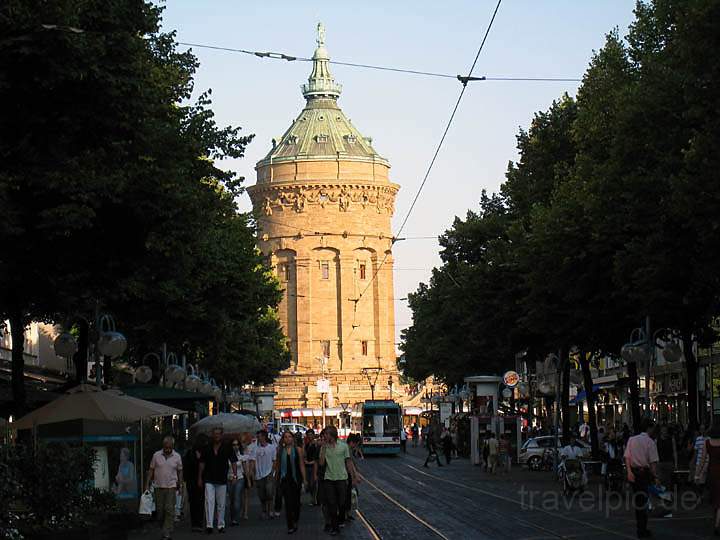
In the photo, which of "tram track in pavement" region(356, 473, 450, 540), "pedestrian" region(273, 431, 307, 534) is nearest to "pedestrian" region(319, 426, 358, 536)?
"tram track in pavement" region(356, 473, 450, 540)

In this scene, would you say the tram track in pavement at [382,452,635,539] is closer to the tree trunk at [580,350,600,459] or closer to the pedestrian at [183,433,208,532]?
the pedestrian at [183,433,208,532]

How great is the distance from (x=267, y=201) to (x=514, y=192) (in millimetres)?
97009

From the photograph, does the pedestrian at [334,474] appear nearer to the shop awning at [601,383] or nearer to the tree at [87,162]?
the tree at [87,162]

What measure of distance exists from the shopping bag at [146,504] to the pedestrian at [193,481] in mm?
733

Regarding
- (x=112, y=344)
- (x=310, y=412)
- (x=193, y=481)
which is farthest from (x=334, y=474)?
(x=310, y=412)

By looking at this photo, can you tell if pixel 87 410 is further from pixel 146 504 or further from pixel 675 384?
pixel 675 384

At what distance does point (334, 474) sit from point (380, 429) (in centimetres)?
5938

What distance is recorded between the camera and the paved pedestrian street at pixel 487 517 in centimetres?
2309

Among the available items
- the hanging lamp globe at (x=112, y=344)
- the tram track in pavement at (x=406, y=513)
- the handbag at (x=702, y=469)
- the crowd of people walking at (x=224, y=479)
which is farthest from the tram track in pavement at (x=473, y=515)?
the hanging lamp globe at (x=112, y=344)

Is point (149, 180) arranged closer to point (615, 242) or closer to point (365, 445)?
point (615, 242)

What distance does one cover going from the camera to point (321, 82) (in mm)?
154375

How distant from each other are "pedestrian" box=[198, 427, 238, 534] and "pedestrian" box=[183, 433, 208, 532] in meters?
0.33

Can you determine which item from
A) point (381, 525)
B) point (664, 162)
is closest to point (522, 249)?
point (664, 162)

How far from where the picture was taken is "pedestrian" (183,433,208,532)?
25156 millimetres
